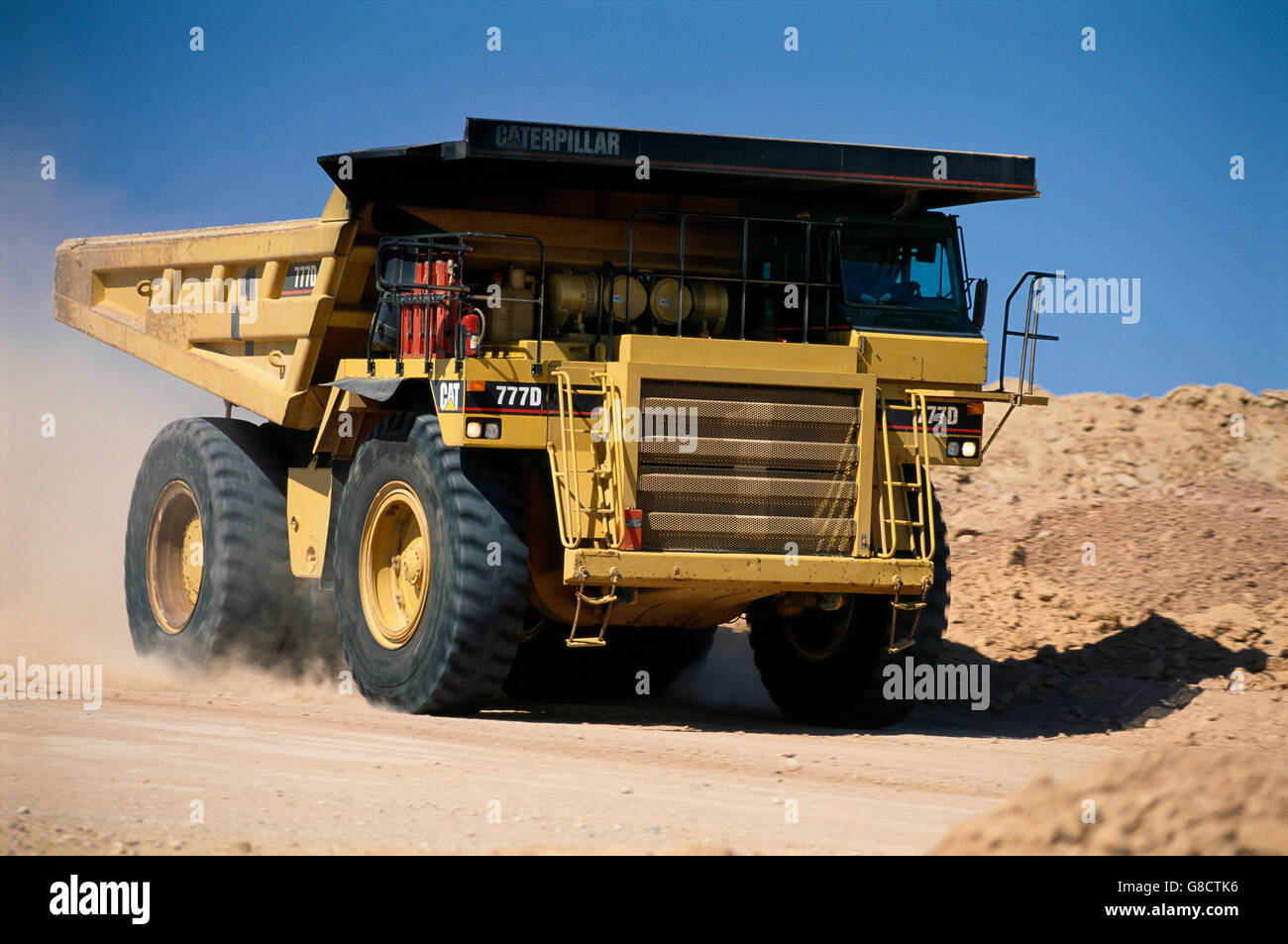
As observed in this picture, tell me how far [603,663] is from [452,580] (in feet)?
12.5

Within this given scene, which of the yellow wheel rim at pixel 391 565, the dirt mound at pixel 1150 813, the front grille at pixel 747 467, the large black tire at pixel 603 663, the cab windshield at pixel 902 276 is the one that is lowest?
the large black tire at pixel 603 663

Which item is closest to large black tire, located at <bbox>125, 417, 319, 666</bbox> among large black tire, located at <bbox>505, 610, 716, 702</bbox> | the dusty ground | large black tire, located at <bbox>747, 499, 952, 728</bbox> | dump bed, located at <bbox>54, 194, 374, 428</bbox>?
the dusty ground

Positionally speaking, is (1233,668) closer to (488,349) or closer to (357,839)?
(488,349)

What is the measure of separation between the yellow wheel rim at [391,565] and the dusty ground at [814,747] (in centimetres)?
65

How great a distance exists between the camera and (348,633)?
11.6 meters

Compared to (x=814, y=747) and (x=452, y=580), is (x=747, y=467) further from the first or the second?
(x=452, y=580)

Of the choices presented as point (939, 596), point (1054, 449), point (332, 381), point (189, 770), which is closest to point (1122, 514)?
point (1054, 449)

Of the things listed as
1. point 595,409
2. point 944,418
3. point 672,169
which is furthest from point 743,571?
point 672,169

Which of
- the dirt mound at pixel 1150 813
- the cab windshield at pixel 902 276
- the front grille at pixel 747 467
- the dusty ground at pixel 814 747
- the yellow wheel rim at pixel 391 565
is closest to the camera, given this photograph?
the dirt mound at pixel 1150 813

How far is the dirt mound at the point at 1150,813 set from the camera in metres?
5.68

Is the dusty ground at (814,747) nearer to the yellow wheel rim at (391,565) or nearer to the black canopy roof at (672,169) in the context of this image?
the yellow wheel rim at (391,565)

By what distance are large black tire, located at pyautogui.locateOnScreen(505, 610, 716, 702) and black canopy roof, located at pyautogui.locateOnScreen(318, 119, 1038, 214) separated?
3.51 metres

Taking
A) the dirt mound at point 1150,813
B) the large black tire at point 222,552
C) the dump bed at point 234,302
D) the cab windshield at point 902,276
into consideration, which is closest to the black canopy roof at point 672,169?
the cab windshield at point 902,276

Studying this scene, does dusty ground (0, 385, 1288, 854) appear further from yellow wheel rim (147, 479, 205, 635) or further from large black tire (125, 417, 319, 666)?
yellow wheel rim (147, 479, 205, 635)
